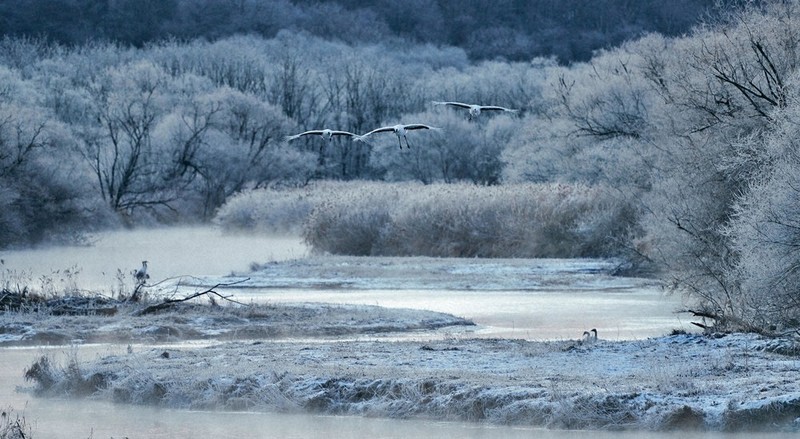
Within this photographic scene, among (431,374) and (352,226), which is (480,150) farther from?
(431,374)

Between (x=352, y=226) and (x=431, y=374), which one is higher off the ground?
(x=352, y=226)

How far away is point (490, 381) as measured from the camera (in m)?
15.3

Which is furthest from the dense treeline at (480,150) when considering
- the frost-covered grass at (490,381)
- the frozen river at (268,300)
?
the frost-covered grass at (490,381)

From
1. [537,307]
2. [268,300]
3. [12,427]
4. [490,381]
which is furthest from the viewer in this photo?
[268,300]

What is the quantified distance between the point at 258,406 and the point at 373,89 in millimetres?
85651

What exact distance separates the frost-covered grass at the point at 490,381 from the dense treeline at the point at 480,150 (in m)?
3.00

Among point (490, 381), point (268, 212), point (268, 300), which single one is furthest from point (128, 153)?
point (490, 381)

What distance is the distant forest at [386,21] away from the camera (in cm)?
14462

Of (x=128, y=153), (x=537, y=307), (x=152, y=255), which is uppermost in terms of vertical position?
(x=128, y=153)

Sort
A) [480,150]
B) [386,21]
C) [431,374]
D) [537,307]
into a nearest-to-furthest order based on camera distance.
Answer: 1. [431,374]
2. [537,307]
3. [480,150]
4. [386,21]

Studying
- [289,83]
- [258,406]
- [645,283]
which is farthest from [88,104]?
[258,406]

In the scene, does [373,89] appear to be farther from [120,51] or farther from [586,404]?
[586,404]

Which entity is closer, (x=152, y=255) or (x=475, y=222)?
(x=475, y=222)

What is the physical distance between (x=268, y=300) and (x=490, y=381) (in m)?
13.5
